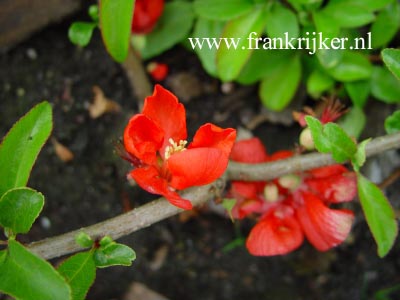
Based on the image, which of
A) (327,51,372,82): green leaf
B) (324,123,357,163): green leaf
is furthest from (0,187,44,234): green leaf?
(327,51,372,82): green leaf

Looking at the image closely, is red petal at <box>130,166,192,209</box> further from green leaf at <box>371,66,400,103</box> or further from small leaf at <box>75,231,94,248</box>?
green leaf at <box>371,66,400,103</box>

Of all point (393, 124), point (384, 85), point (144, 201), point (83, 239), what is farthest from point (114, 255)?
point (384, 85)

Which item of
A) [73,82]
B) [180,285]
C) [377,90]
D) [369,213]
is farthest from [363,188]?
[73,82]

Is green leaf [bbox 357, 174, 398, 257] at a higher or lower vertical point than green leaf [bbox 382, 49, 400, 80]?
lower

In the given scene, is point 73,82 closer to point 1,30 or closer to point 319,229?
point 1,30

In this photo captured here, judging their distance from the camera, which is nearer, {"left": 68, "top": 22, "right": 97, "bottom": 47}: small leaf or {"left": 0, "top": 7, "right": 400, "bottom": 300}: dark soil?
{"left": 68, "top": 22, "right": 97, "bottom": 47}: small leaf

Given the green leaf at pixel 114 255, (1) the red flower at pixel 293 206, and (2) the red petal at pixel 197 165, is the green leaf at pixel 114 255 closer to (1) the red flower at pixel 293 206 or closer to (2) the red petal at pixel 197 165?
(2) the red petal at pixel 197 165
